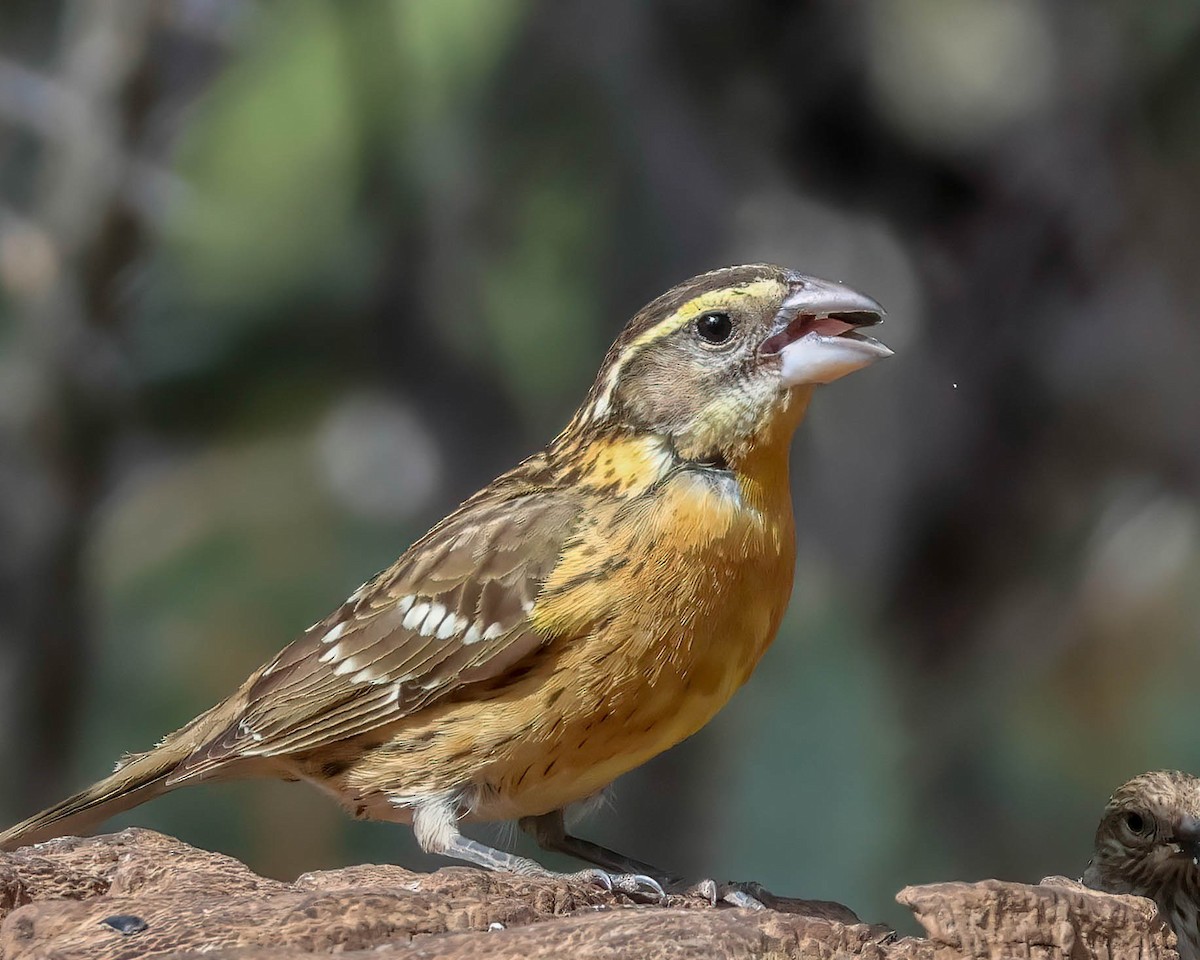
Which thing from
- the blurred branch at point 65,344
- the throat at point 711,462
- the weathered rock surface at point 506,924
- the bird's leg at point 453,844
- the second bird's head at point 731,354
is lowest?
the weathered rock surface at point 506,924

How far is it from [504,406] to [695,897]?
384cm

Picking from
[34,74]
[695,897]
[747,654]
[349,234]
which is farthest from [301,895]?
[34,74]

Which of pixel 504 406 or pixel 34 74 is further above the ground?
pixel 34 74

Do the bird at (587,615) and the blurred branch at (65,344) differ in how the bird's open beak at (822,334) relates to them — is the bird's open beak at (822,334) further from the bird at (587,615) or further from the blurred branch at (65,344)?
the blurred branch at (65,344)

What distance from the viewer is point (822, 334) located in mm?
3619

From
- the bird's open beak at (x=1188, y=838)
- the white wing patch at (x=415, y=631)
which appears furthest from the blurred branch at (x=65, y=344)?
the bird's open beak at (x=1188, y=838)

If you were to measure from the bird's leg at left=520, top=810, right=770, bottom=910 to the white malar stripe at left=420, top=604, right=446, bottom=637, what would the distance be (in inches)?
22.3

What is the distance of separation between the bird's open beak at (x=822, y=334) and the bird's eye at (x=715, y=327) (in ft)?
0.34

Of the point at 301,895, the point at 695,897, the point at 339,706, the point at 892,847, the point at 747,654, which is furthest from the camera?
the point at 892,847

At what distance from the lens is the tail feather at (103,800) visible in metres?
3.88

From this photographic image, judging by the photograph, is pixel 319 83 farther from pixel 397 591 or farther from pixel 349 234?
pixel 397 591

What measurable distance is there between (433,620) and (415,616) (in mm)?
89

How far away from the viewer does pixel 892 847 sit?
6477 mm

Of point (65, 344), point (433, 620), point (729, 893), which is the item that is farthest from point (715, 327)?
point (65, 344)
